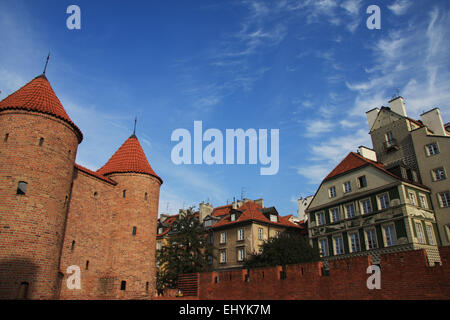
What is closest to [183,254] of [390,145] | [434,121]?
[390,145]

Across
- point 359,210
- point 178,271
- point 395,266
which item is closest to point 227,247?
point 178,271

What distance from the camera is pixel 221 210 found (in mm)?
47906

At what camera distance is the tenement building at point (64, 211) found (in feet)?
58.2

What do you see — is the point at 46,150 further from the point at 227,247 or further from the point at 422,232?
the point at 422,232

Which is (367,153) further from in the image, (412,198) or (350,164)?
(412,198)

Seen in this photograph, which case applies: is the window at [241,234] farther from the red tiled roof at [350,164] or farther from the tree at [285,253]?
the red tiled roof at [350,164]

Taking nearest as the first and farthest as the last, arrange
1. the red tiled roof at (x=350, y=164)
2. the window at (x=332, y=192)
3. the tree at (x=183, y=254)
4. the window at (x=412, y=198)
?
the window at (x=412, y=198)
the red tiled roof at (x=350, y=164)
the window at (x=332, y=192)
the tree at (x=183, y=254)

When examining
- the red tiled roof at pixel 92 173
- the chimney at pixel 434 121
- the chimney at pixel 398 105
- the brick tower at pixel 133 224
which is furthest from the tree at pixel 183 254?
the chimney at pixel 434 121

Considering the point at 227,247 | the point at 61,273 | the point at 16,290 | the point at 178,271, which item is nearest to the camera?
the point at 16,290

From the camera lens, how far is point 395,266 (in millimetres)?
14336

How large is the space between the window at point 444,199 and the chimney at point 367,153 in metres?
6.98

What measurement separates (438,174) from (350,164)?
6.86 m
